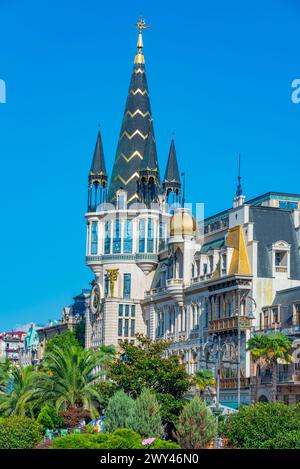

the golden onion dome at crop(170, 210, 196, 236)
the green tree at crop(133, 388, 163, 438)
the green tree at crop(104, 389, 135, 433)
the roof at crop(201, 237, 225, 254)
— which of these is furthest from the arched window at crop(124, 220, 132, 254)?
the green tree at crop(133, 388, 163, 438)

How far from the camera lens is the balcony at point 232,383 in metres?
94.8

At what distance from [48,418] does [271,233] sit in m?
27.5

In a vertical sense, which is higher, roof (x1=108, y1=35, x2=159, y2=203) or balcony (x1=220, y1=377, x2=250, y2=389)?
roof (x1=108, y1=35, x2=159, y2=203)

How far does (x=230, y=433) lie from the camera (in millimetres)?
69438

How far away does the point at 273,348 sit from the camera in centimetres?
8575

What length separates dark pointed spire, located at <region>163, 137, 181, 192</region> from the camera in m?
126

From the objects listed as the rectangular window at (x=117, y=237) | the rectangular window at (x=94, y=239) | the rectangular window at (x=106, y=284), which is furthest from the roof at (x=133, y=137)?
the rectangular window at (x=106, y=284)

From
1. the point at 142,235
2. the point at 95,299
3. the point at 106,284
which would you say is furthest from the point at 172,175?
the point at 95,299

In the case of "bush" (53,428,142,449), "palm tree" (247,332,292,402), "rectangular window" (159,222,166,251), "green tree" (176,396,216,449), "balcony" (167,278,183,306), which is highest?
"rectangular window" (159,222,166,251)

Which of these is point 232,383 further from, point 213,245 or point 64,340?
point 64,340

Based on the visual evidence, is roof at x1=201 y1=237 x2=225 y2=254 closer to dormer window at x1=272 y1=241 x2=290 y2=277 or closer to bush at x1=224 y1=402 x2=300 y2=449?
dormer window at x1=272 y1=241 x2=290 y2=277

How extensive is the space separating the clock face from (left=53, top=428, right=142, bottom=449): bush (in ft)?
200

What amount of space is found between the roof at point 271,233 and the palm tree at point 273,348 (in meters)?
13.6

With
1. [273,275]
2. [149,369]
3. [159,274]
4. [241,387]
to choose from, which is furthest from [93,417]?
[159,274]
